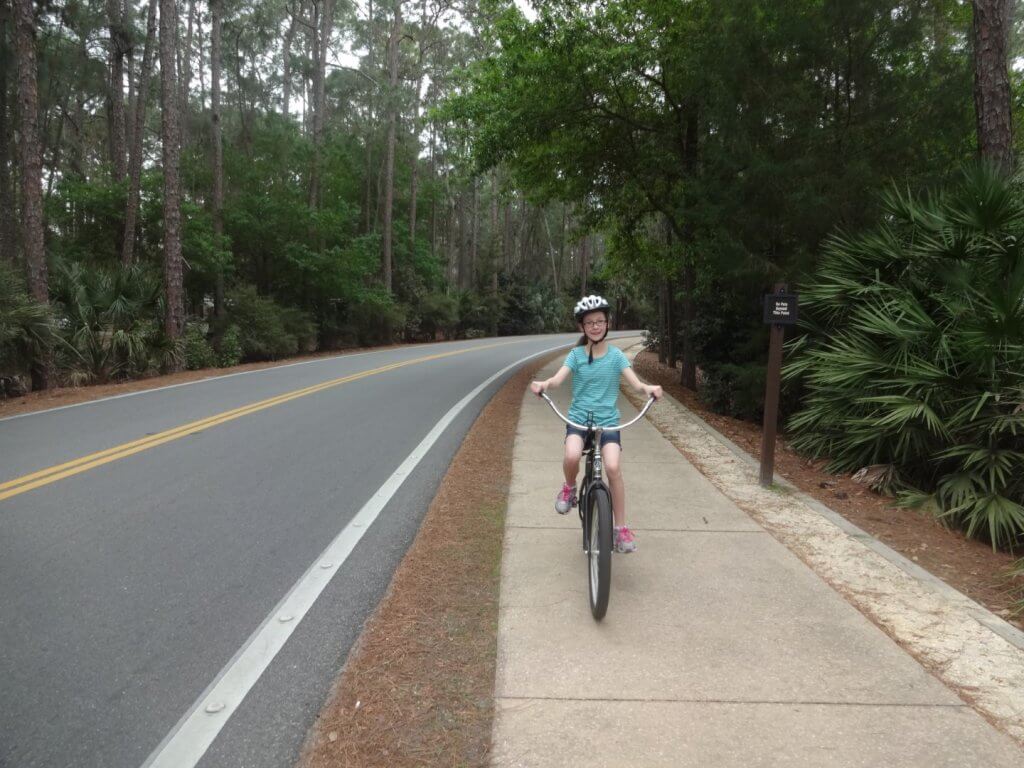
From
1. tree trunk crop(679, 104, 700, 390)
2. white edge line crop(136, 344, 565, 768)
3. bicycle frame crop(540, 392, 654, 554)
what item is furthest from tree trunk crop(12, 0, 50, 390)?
bicycle frame crop(540, 392, 654, 554)

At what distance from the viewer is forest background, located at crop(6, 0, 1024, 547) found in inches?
257

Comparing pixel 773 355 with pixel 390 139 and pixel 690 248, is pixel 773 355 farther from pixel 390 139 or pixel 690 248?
pixel 390 139

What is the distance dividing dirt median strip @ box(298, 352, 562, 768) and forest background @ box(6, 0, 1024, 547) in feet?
14.0

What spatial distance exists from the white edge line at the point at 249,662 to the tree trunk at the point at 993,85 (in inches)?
312

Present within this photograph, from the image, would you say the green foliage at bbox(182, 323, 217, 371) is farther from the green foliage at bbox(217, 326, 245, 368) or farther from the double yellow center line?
the double yellow center line

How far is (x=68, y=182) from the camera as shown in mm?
21406

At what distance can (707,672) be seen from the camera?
316cm

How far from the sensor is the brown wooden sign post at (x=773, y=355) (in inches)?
247

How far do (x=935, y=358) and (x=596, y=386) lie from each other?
4.10 meters

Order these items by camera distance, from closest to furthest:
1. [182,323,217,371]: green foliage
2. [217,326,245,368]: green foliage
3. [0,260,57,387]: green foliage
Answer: [0,260,57,387]: green foliage < [182,323,217,371]: green foliage < [217,326,245,368]: green foliage

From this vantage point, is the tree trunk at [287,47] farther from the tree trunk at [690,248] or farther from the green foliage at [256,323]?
the tree trunk at [690,248]

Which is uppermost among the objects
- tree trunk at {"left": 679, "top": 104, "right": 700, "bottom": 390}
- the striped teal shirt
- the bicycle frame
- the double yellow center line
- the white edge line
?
tree trunk at {"left": 679, "top": 104, "right": 700, "bottom": 390}

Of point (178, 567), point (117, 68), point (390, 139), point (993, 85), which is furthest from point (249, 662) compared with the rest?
point (390, 139)

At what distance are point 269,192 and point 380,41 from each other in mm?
21716
